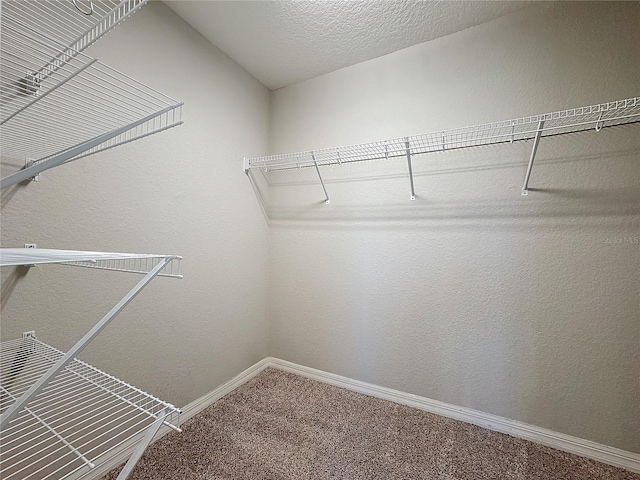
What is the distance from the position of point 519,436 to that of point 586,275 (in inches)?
37.5

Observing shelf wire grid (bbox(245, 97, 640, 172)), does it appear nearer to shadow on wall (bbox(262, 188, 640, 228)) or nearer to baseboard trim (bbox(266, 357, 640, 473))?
shadow on wall (bbox(262, 188, 640, 228))

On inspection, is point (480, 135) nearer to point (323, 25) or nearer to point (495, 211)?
point (495, 211)

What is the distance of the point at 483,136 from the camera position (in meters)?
1.71

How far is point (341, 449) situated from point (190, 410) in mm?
918

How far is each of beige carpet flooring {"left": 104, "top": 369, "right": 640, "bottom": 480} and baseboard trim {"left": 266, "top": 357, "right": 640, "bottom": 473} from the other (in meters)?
0.03

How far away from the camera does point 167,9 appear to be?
1.63m

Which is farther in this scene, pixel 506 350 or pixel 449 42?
pixel 449 42

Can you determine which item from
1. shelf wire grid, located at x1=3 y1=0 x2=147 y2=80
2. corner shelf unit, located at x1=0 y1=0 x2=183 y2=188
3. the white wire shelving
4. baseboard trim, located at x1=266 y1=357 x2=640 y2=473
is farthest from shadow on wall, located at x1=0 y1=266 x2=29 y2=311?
baseboard trim, located at x1=266 y1=357 x2=640 y2=473

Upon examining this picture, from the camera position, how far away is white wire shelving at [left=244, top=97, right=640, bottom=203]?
136cm

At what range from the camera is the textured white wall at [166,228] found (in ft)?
4.01

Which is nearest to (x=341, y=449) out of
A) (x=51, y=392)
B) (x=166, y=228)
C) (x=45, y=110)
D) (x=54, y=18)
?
(x=51, y=392)

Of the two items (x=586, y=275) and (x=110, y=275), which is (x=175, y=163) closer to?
(x=110, y=275)

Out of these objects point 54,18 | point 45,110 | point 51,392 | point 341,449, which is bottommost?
point 341,449

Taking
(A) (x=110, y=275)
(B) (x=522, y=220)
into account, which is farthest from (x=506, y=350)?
(A) (x=110, y=275)
